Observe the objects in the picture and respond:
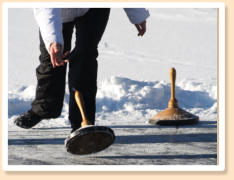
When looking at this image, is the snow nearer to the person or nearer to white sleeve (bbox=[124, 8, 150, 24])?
the person

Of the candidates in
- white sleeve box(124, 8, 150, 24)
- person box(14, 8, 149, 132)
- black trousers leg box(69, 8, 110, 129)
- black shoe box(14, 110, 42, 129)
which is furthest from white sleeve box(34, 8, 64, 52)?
black shoe box(14, 110, 42, 129)

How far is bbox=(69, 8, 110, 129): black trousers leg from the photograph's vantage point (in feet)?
11.1

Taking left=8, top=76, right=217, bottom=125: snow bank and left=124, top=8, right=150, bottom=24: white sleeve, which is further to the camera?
left=8, top=76, right=217, bottom=125: snow bank

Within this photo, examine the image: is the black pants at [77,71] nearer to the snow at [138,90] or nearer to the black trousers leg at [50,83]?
the black trousers leg at [50,83]

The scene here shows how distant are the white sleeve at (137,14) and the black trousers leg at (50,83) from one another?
0.44 metres

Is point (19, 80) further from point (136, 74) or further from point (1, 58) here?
point (1, 58)

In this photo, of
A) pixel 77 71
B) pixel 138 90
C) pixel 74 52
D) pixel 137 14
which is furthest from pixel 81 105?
pixel 138 90

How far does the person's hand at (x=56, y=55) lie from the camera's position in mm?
Result: 3000

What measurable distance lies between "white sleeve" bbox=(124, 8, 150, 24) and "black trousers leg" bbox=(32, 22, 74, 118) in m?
0.44

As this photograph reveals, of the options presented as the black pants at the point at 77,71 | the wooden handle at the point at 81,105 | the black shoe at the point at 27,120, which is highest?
the black pants at the point at 77,71

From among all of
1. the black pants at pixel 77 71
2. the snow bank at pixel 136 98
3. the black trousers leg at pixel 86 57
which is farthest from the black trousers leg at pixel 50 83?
the snow bank at pixel 136 98

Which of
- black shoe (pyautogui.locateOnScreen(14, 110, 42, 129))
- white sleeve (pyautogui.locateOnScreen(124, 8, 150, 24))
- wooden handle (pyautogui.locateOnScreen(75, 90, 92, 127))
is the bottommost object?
black shoe (pyautogui.locateOnScreen(14, 110, 42, 129))

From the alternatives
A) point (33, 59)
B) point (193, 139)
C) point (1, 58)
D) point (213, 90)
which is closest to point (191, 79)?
point (213, 90)

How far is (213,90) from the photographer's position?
22.3 ft
